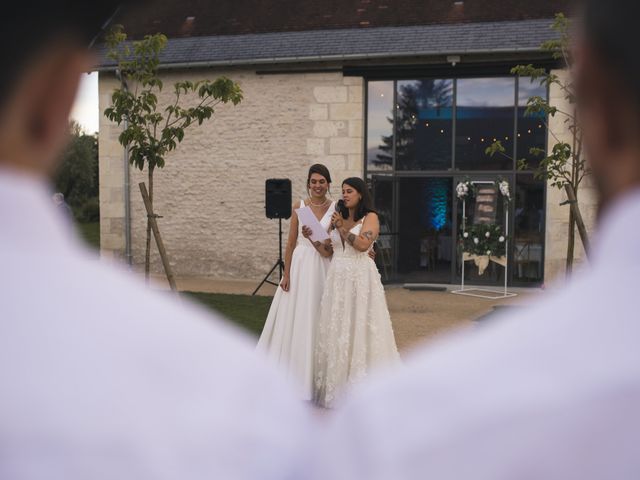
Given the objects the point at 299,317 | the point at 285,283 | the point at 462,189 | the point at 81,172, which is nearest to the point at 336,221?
the point at 285,283

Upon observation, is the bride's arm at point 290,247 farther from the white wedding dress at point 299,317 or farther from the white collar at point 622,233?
the white collar at point 622,233

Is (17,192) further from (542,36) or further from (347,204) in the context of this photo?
(542,36)

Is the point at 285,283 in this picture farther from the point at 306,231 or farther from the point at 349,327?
the point at 349,327

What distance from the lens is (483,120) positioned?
15539 mm

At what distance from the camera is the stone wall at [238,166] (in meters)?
15.8

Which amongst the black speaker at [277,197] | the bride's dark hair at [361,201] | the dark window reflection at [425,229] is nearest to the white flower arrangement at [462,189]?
the dark window reflection at [425,229]

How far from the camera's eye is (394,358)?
6.78 meters

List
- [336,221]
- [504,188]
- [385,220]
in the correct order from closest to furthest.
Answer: [336,221] < [504,188] < [385,220]

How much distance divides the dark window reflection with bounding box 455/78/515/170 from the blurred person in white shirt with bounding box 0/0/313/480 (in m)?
15.3

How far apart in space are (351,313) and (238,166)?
10470 mm

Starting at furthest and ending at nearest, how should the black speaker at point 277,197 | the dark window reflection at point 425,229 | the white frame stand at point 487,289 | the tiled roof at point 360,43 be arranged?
the dark window reflection at point 425,229 → the tiled roof at point 360,43 → the white frame stand at point 487,289 → the black speaker at point 277,197

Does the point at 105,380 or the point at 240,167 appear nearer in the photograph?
the point at 105,380

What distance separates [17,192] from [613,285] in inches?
19.9

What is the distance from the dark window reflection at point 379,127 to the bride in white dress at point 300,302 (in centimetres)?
907
